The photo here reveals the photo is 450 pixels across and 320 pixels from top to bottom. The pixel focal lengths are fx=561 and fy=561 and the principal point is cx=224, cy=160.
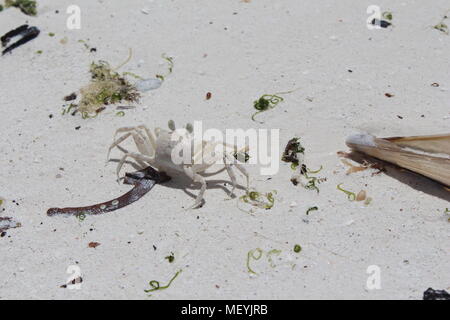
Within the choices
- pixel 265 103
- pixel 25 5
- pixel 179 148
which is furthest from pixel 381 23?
pixel 25 5

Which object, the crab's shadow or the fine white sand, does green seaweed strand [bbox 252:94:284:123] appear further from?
the crab's shadow

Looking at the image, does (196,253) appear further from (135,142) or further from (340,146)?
(340,146)

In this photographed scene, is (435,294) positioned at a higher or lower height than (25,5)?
lower

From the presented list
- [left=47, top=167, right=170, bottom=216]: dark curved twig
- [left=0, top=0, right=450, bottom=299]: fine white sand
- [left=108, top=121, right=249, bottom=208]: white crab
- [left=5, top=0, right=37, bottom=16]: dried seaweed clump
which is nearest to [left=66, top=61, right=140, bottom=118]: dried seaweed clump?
[left=0, top=0, right=450, bottom=299]: fine white sand

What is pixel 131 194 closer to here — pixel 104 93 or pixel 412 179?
pixel 104 93

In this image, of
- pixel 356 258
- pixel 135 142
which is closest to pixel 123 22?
pixel 135 142

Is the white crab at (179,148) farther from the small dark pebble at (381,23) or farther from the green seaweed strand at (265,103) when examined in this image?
the small dark pebble at (381,23)

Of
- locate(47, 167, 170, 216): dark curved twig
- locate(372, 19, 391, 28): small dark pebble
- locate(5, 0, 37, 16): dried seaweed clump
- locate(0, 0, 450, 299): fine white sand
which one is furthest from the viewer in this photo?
locate(5, 0, 37, 16): dried seaweed clump
